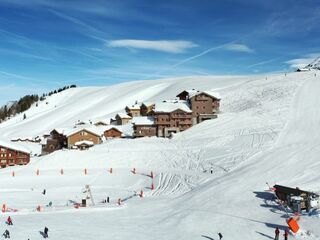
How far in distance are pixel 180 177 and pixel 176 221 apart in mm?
Answer: 18675

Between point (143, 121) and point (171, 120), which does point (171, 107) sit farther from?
point (143, 121)

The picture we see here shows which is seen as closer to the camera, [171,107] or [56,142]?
[171,107]

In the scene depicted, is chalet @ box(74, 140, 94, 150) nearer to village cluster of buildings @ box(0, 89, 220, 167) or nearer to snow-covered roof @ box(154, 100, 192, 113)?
village cluster of buildings @ box(0, 89, 220, 167)

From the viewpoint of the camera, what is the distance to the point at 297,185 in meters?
46.4

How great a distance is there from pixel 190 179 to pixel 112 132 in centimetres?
4808

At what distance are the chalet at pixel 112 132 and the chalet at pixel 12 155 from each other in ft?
85.9

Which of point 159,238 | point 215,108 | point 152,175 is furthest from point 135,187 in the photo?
point 215,108

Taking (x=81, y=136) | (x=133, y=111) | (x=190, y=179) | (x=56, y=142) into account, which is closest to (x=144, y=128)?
(x=81, y=136)

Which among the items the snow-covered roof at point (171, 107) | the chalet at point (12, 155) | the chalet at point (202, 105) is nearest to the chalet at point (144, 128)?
the snow-covered roof at point (171, 107)

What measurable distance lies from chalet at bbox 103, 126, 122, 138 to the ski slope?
15109 millimetres

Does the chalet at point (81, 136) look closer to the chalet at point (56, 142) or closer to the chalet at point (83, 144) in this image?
the chalet at point (83, 144)

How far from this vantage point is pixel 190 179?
56625 mm

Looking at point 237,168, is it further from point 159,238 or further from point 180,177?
point 159,238

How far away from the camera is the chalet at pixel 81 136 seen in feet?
291
